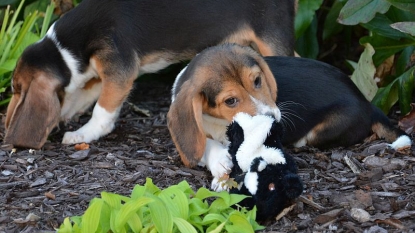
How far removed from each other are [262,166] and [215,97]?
81 cm

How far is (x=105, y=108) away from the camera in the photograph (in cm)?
582

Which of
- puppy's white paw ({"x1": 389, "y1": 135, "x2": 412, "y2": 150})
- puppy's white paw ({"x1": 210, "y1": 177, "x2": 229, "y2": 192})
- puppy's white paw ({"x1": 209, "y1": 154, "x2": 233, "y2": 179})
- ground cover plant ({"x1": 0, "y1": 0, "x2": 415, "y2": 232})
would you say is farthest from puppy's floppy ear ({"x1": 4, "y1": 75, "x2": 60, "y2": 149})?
puppy's white paw ({"x1": 389, "y1": 135, "x2": 412, "y2": 150})

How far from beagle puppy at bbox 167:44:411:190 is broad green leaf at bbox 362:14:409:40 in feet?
2.76

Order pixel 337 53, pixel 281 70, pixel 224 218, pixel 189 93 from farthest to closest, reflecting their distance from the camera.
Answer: pixel 337 53 → pixel 281 70 → pixel 189 93 → pixel 224 218

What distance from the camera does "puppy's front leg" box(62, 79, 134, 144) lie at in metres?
5.77

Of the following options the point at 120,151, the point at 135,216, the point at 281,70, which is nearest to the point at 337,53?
the point at 281,70

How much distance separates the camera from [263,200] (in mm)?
3893

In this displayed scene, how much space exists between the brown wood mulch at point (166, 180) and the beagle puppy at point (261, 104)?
13cm

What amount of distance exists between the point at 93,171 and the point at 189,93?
876mm

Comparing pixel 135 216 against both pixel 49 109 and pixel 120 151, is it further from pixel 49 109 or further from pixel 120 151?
pixel 49 109

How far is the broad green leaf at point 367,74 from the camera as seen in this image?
20.2 ft

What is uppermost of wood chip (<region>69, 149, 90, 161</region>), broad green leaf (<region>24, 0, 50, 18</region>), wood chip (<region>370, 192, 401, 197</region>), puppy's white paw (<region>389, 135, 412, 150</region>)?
broad green leaf (<region>24, 0, 50, 18</region>)

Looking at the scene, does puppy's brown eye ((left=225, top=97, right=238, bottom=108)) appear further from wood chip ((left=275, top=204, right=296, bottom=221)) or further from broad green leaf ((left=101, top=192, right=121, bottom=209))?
broad green leaf ((left=101, top=192, right=121, bottom=209))

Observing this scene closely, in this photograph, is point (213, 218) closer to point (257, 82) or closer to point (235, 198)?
point (235, 198)
